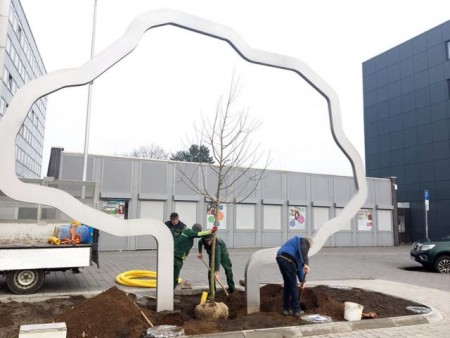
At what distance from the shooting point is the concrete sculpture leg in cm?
568

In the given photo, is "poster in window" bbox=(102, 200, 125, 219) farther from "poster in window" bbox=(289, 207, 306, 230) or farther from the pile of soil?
the pile of soil

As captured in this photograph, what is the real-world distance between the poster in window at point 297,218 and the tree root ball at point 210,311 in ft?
54.0

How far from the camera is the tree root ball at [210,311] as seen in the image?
618 cm

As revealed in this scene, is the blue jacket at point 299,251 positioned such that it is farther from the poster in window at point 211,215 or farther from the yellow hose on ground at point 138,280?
the poster in window at point 211,215

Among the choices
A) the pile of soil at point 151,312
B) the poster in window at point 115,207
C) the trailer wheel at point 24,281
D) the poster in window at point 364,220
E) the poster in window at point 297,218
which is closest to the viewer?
the pile of soil at point 151,312

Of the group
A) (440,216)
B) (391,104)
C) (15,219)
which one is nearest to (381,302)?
(15,219)

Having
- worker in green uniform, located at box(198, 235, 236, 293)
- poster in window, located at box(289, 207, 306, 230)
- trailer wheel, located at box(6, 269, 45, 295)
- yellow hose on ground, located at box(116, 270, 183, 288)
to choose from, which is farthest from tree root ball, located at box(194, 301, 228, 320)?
poster in window, located at box(289, 207, 306, 230)

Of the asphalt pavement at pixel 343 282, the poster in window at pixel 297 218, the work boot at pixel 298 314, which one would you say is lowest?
the asphalt pavement at pixel 343 282

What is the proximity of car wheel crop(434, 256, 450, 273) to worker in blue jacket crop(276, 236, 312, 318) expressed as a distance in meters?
8.95

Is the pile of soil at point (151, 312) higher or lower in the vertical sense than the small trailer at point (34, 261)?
lower

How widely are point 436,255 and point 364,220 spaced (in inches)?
462

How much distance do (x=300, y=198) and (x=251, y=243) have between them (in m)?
4.18

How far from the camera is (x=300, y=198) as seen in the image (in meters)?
22.9

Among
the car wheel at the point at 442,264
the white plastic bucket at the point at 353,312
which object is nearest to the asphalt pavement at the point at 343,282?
the white plastic bucket at the point at 353,312
